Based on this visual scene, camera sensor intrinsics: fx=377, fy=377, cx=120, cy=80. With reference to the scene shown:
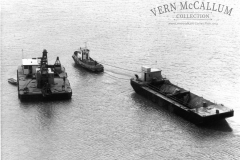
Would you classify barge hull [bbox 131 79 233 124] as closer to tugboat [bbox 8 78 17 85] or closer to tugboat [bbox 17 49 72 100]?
tugboat [bbox 17 49 72 100]

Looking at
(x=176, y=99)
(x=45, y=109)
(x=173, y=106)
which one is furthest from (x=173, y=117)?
(x=45, y=109)

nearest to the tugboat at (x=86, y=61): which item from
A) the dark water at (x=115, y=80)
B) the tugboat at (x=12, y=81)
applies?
the dark water at (x=115, y=80)

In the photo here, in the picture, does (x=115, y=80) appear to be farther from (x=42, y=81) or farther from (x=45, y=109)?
(x=45, y=109)

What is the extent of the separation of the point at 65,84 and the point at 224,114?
26629 millimetres

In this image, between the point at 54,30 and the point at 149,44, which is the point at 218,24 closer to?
the point at 149,44

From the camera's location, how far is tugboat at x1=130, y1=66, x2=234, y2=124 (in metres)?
51.2

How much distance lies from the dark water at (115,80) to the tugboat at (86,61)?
1.46 meters

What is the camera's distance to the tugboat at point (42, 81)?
59.7 metres

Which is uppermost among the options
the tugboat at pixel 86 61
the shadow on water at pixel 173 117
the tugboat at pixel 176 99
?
the tugboat at pixel 86 61

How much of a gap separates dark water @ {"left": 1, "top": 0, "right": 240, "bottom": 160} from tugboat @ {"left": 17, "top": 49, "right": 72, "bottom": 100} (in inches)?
58.3

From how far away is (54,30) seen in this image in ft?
314

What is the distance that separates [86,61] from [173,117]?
26448 mm

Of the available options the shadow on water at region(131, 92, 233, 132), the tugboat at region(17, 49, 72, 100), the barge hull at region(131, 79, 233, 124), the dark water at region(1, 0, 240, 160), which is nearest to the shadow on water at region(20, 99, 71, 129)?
the dark water at region(1, 0, 240, 160)

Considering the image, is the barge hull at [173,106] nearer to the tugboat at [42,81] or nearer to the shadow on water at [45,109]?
the tugboat at [42,81]
